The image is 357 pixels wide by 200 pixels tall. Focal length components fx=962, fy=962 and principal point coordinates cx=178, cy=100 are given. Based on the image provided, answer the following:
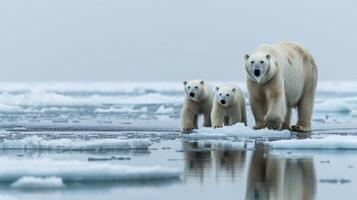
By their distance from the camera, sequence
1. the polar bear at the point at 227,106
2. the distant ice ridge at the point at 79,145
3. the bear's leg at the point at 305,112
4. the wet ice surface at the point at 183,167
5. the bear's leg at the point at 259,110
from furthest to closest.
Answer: the bear's leg at the point at 305,112
the polar bear at the point at 227,106
the bear's leg at the point at 259,110
the distant ice ridge at the point at 79,145
the wet ice surface at the point at 183,167

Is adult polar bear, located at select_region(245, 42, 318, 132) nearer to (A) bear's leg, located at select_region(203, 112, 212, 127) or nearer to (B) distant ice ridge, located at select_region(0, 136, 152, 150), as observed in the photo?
(A) bear's leg, located at select_region(203, 112, 212, 127)

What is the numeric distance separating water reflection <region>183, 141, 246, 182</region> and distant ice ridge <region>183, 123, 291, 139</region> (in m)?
1.06

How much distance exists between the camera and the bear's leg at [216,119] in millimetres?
12656

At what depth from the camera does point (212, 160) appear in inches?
334

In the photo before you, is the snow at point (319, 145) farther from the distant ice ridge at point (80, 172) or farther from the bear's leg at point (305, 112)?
the bear's leg at point (305, 112)

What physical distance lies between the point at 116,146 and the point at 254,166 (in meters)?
2.10

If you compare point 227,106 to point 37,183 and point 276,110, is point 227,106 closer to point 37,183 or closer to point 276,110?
point 276,110

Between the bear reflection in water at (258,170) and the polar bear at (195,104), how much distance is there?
3328mm

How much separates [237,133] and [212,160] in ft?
11.0

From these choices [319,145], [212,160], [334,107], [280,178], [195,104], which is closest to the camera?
[280,178]

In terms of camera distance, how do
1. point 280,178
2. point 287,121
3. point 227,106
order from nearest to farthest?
point 280,178 < point 227,106 < point 287,121

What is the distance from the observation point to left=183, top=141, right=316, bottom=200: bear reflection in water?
6355mm

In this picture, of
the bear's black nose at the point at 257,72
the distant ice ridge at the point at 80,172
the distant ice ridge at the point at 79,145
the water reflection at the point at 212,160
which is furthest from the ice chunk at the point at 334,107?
the distant ice ridge at the point at 80,172

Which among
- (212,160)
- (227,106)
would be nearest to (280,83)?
(227,106)
